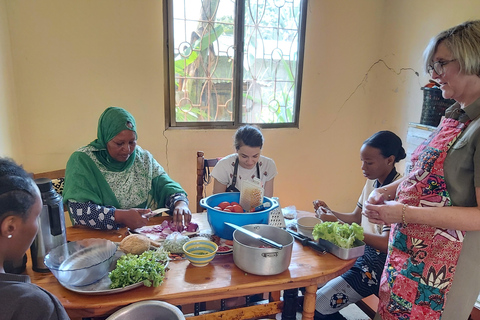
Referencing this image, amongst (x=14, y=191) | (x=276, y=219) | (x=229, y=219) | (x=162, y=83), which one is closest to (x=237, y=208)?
(x=229, y=219)

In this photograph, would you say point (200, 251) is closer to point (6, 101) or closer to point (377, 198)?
point (377, 198)

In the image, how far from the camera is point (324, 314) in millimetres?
1689

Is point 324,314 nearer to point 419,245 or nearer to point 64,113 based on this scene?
point 419,245

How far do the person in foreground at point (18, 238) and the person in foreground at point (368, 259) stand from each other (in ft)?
4.30

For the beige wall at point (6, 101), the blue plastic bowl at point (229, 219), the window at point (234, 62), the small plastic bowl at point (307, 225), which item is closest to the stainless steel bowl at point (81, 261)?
the blue plastic bowl at point (229, 219)

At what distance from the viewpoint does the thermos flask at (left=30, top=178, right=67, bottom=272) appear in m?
1.12

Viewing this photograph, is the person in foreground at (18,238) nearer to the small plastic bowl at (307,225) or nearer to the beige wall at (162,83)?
the small plastic bowl at (307,225)

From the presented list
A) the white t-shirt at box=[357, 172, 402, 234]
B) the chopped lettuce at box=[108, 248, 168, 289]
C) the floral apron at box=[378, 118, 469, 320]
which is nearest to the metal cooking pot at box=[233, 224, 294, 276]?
the chopped lettuce at box=[108, 248, 168, 289]

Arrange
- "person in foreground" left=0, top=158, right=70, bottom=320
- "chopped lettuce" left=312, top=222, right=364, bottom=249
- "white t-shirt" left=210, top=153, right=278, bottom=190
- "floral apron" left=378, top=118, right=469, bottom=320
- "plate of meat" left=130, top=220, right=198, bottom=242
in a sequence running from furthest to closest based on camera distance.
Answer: "white t-shirt" left=210, top=153, right=278, bottom=190, "plate of meat" left=130, top=220, right=198, bottom=242, "chopped lettuce" left=312, top=222, right=364, bottom=249, "floral apron" left=378, top=118, right=469, bottom=320, "person in foreground" left=0, top=158, right=70, bottom=320

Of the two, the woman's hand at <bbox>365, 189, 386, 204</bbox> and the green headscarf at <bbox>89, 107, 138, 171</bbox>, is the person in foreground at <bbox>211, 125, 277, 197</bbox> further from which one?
the woman's hand at <bbox>365, 189, 386, 204</bbox>

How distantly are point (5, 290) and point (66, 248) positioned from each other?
1.36ft

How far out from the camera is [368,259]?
1.73 m

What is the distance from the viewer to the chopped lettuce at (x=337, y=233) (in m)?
1.37

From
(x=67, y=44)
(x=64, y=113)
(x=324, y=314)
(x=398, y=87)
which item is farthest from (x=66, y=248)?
(x=398, y=87)
